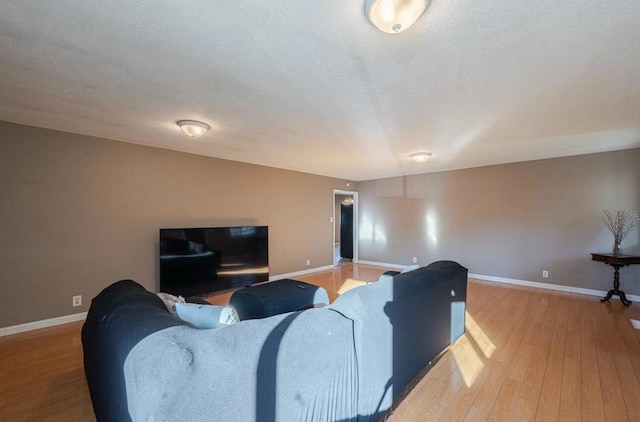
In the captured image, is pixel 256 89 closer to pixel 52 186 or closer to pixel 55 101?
pixel 55 101

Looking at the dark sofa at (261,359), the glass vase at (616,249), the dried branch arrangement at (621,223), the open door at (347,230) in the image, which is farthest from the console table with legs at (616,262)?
the open door at (347,230)

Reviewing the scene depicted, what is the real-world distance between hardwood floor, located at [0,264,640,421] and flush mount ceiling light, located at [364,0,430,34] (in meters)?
2.35

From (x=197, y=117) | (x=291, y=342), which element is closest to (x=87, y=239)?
(x=197, y=117)

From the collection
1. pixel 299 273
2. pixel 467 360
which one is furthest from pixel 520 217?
pixel 299 273

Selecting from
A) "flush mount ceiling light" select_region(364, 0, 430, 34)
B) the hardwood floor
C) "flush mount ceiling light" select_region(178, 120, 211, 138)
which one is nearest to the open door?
the hardwood floor

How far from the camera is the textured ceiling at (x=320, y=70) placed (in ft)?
4.60

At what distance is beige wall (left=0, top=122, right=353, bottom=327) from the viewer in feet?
9.70

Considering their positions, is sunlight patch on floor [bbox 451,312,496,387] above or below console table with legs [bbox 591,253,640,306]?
below

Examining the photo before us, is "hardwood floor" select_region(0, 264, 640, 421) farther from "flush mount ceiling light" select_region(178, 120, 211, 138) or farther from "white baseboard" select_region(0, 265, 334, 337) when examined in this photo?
"flush mount ceiling light" select_region(178, 120, 211, 138)

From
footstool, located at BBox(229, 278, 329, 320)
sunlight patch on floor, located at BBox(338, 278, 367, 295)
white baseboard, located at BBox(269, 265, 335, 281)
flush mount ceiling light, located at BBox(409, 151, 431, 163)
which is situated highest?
flush mount ceiling light, located at BBox(409, 151, 431, 163)

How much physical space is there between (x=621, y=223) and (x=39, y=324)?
26.3ft

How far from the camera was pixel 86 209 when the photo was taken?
132 inches

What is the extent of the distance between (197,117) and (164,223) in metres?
1.96

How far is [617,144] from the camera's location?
3846mm
